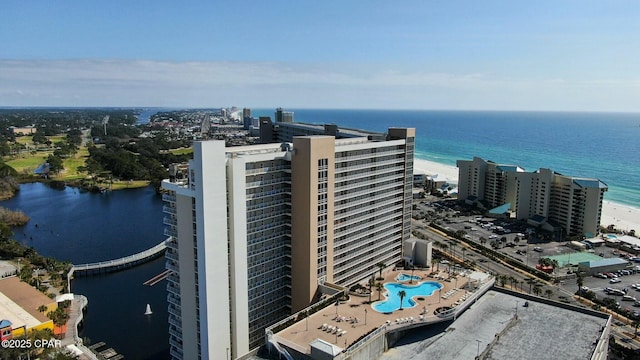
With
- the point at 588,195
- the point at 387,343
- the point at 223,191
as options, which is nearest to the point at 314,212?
the point at 223,191

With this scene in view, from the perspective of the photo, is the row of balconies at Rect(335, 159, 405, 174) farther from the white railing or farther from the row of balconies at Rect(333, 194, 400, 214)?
the white railing

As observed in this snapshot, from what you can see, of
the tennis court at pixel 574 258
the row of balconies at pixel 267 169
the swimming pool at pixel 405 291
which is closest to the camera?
the row of balconies at pixel 267 169

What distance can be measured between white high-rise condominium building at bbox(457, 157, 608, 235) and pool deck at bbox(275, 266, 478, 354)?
41.7m

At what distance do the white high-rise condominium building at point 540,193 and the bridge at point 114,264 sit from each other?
65.6 m

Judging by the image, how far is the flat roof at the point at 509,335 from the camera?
32.8 metres

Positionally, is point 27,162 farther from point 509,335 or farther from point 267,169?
point 509,335

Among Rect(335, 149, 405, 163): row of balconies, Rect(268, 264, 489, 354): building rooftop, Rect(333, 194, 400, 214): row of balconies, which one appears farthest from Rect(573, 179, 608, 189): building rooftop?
Rect(333, 194, 400, 214): row of balconies

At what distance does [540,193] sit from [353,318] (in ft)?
192

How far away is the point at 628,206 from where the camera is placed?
99438 millimetres

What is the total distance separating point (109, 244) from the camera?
7294 cm

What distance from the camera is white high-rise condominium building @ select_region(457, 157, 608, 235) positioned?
241 feet

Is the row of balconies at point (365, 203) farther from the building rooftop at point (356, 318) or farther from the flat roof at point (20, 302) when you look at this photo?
the flat roof at point (20, 302)

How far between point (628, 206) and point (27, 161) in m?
168

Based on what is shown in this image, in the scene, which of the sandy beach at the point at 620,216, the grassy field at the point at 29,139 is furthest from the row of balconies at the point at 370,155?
the grassy field at the point at 29,139
